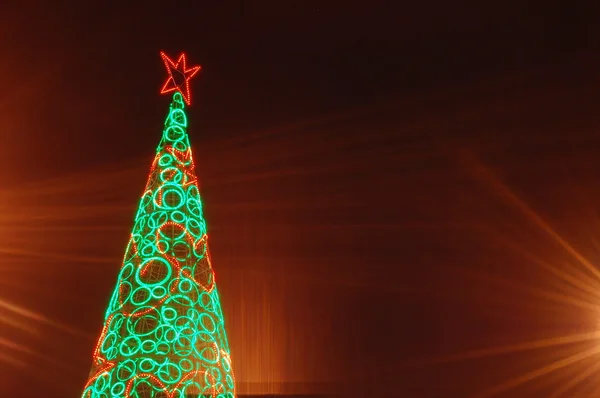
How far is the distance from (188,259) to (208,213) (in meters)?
1.67

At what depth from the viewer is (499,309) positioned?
5.46 m

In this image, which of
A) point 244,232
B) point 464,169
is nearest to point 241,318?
A: point 244,232

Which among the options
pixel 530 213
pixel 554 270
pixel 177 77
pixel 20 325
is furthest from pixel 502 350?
pixel 20 325

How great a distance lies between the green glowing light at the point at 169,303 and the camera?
3.55 m

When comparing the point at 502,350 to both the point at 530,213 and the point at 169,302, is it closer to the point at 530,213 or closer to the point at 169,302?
the point at 530,213

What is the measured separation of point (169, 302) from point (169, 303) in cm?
2

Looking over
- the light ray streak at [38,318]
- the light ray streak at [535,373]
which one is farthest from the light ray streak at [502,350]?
the light ray streak at [38,318]

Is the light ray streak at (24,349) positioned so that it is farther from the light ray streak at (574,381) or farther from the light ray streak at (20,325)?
the light ray streak at (574,381)

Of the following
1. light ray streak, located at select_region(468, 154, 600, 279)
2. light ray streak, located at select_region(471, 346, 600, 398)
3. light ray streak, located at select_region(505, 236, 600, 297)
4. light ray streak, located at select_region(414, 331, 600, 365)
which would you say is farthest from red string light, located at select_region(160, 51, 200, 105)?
light ray streak, located at select_region(471, 346, 600, 398)

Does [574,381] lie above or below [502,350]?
below

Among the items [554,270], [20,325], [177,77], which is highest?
[177,77]

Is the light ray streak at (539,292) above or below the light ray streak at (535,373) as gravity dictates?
above

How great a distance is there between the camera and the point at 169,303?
3.64 metres

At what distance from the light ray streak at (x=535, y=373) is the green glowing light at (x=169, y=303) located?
254 centimetres
